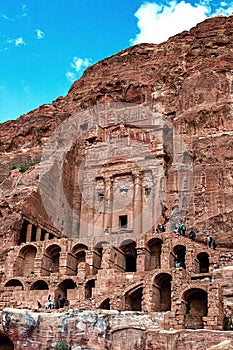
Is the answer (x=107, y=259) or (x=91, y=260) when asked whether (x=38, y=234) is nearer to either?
(x=91, y=260)

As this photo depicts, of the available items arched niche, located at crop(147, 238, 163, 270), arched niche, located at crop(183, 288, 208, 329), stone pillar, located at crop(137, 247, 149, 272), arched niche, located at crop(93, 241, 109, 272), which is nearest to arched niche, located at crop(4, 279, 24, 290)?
arched niche, located at crop(93, 241, 109, 272)

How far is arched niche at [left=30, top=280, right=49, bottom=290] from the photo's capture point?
45.9m

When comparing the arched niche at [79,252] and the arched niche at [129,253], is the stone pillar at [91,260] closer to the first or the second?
the arched niche at [79,252]

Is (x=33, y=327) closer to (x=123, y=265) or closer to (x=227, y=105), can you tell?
(x=123, y=265)

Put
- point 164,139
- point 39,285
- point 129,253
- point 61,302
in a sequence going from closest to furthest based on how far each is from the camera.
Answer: point 61,302
point 39,285
point 129,253
point 164,139

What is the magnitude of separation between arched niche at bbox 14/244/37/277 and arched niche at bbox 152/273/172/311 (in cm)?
1400

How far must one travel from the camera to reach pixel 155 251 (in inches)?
1896

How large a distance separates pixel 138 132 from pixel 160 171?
7.22m

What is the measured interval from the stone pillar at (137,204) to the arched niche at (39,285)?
11.1 m

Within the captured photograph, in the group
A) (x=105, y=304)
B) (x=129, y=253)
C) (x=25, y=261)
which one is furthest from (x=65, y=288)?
(x=105, y=304)

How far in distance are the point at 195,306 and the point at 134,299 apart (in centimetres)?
461

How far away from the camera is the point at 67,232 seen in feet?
192

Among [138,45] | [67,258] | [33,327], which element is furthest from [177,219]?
[138,45]

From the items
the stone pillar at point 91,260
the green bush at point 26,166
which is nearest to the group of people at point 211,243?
the stone pillar at point 91,260
